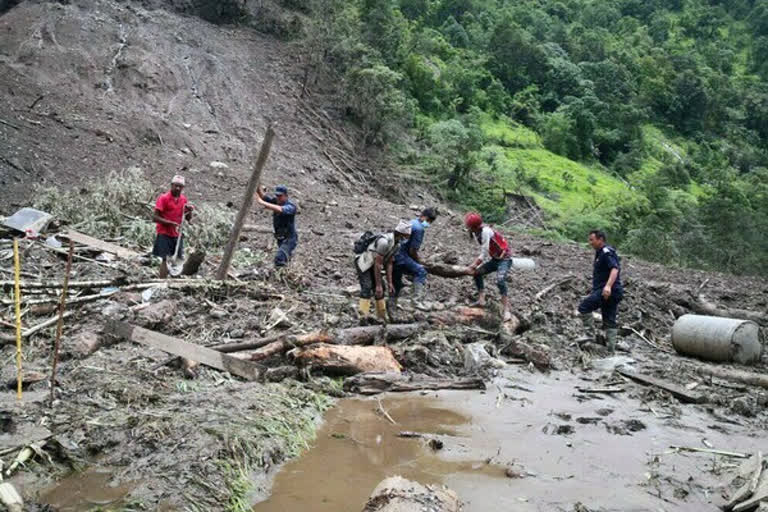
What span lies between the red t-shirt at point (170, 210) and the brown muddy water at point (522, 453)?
4234mm

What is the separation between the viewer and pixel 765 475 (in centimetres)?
436

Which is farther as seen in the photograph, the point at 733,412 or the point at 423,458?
the point at 733,412

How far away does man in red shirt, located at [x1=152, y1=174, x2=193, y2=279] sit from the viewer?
875 cm

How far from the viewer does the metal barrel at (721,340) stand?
8.29m

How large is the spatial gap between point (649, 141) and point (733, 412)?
38.9m

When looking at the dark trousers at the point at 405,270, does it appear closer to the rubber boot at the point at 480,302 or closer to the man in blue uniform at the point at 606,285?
the rubber boot at the point at 480,302

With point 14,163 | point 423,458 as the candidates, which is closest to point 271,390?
point 423,458

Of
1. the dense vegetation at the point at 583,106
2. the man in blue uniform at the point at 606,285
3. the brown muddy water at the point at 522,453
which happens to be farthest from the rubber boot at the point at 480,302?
the dense vegetation at the point at 583,106

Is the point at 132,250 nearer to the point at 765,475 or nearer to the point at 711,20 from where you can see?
the point at 765,475

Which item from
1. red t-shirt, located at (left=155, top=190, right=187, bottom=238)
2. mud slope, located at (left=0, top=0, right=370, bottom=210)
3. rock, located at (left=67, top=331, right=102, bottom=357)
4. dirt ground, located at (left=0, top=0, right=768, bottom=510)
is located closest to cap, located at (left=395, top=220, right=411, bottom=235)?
dirt ground, located at (left=0, top=0, right=768, bottom=510)

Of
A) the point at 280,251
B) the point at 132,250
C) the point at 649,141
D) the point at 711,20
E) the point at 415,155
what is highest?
the point at 711,20

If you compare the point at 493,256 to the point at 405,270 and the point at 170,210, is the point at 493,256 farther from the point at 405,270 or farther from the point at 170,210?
the point at 170,210

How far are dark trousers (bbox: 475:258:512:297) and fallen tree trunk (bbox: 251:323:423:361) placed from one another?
4.72 ft

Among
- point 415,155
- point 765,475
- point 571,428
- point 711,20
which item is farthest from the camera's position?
point 711,20
